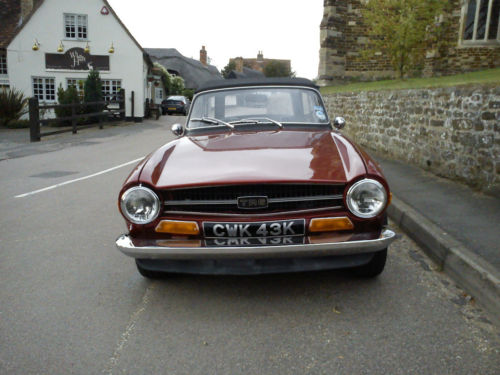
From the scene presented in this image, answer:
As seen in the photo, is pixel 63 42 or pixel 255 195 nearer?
pixel 255 195

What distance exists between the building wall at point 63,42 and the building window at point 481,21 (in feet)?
57.7

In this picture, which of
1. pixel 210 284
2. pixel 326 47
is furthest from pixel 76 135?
pixel 210 284

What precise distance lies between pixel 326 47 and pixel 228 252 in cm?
1924

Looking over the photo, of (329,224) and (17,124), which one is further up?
(329,224)

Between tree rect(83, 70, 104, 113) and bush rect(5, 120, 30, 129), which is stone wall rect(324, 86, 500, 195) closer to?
tree rect(83, 70, 104, 113)

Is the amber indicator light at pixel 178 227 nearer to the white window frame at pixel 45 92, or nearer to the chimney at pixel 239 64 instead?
the white window frame at pixel 45 92

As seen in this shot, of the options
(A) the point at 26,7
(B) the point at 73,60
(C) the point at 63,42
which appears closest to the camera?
(C) the point at 63,42

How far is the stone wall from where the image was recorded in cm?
577

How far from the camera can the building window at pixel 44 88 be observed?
26.2 m

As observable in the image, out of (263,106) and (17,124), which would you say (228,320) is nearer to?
(263,106)

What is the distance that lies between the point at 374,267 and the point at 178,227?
151 centimetres

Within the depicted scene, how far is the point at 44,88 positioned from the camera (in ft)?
86.5

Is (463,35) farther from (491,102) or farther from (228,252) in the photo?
(228,252)

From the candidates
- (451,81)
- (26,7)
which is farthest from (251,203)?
(26,7)
